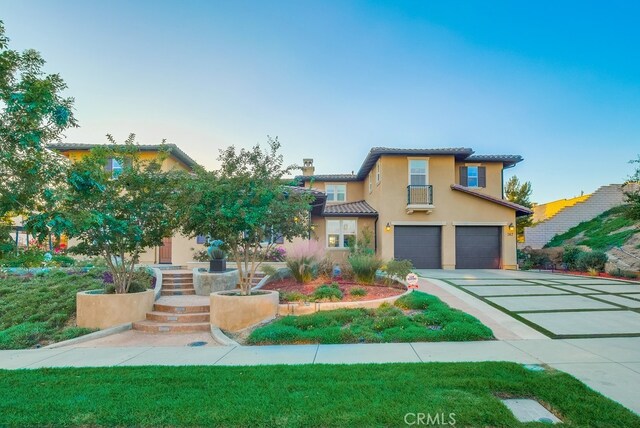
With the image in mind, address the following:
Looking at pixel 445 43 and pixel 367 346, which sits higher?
pixel 445 43

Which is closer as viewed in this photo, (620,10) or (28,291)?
(28,291)

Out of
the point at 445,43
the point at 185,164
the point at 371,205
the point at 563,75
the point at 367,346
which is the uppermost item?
the point at 445,43

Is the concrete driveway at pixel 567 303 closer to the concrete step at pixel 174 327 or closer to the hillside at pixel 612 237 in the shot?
the hillside at pixel 612 237

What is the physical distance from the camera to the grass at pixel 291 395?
10.6 ft

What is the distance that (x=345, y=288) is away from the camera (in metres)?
9.79

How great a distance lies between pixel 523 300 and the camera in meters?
9.15

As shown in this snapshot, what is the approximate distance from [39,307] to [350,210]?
A: 46.7 feet

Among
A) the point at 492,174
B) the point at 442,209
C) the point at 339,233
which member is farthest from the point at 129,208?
the point at 492,174

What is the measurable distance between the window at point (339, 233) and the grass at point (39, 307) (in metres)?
11.6

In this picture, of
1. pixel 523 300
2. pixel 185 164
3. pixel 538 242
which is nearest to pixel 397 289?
pixel 523 300

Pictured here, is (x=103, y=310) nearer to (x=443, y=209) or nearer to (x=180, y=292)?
(x=180, y=292)

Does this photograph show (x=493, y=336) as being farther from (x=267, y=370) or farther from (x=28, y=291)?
(x=28, y=291)

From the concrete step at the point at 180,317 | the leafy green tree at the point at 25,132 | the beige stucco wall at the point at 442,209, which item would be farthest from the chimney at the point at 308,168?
the leafy green tree at the point at 25,132

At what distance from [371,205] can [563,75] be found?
10.8 meters
